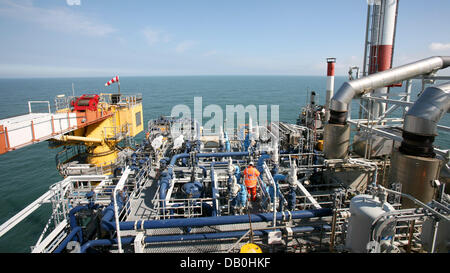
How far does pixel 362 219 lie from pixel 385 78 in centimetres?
932

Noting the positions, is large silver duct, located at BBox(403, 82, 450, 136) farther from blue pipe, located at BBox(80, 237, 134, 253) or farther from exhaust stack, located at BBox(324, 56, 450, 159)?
blue pipe, located at BBox(80, 237, 134, 253)

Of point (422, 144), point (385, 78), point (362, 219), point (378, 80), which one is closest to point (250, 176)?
point (362, 219)

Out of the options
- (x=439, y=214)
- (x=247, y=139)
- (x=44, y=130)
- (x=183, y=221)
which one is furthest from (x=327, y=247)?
(x=44, y=130)

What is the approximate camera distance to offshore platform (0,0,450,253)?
19.0 ft

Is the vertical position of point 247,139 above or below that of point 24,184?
above

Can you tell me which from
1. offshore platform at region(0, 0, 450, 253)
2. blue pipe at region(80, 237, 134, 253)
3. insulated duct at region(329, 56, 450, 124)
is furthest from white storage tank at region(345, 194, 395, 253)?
insulated duct at region(329, 56, 450, 124)

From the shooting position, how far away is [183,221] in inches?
245

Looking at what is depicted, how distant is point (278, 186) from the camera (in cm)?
928

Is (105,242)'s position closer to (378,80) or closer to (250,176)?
(250,176)

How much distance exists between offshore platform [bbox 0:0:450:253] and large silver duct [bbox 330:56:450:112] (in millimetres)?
49
